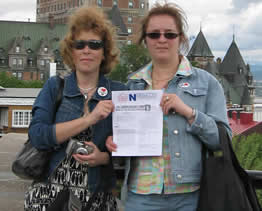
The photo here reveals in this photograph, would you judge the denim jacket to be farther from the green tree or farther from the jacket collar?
the green tree

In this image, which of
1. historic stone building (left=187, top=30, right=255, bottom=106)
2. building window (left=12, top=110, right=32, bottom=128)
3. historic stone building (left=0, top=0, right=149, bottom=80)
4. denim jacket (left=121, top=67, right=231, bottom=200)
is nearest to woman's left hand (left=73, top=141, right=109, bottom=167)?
denim jacket (left=121, top=67, right=231, bottom=200)

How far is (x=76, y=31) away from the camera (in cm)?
264

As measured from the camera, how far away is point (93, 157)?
250 cm

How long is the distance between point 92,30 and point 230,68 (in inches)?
4197

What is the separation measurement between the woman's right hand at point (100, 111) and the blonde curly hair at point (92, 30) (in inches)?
14.7

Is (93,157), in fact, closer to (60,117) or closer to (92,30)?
(60,117)

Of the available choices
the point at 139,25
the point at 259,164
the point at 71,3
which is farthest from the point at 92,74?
the point at 71,3

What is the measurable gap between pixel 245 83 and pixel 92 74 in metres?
106

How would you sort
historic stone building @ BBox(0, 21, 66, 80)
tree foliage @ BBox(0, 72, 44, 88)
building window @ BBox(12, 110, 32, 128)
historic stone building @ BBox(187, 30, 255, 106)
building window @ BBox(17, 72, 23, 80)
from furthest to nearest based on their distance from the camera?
historic stone building @ BBox(187, 30, 255, 106) < historic stone building @ BBox(0, 21, 66, 80) < building window @ BBox(17, 72, 23, 80) < tree foliage @ BBox(0, 72, 44, 88) < building window @ BBox(12, 110, 32, 128)

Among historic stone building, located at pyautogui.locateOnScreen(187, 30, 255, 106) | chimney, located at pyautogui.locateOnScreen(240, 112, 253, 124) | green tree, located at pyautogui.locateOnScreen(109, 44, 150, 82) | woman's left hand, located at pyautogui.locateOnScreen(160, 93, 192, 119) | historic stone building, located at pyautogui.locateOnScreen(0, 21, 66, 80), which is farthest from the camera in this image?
historic stone building, located at pyautogui.locateOnScreen(187, 30, 255, 106)

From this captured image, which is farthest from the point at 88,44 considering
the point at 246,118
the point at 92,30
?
the point at 246,118

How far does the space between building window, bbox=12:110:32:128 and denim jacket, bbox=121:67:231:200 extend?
1132 inches

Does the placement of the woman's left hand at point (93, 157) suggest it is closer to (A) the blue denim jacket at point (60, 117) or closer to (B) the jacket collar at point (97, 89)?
(A) the blue denim jacket at point (60, 117)

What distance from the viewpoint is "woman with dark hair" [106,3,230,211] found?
7.87ft
